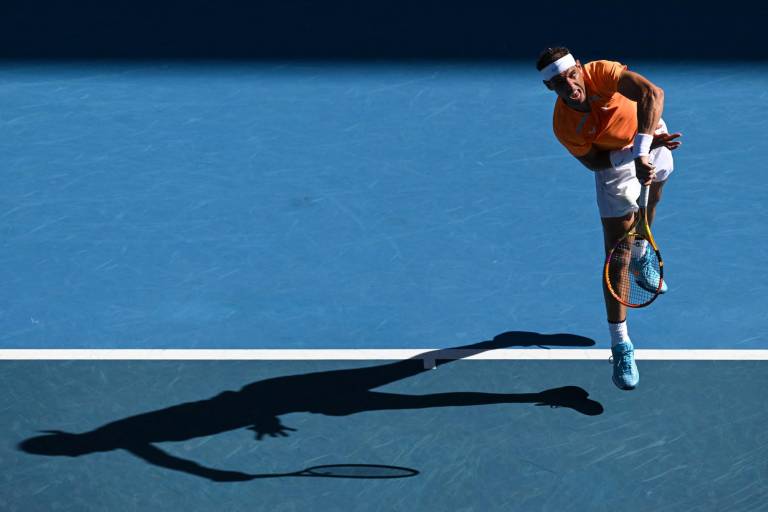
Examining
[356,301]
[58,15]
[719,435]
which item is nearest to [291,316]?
[356,301]

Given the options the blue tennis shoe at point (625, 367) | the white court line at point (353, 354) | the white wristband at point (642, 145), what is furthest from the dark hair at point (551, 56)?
the white court line at point (353, 354)

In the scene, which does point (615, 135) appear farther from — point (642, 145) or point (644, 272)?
point (644, 272)

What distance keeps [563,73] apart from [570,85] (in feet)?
0.30

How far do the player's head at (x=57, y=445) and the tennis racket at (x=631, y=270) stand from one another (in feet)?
10.2

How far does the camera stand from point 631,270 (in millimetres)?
8133

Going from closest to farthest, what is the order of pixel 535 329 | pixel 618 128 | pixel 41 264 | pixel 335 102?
pixel 618 128 → pixel 535 329 → pixel 41 264 → pixel 335 102

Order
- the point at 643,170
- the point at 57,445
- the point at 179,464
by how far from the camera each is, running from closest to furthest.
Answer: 1. the point at 643,170
2. the point at 179,464
3. the point at 57,445

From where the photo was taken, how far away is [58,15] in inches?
492

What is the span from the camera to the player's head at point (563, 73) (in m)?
7.41

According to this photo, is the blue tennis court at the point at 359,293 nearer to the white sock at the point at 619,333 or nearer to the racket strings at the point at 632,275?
the white sock at the point at 619,333

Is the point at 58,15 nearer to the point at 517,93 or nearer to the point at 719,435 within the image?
the point at 517,93

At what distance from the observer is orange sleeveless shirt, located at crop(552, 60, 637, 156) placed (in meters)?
7.64

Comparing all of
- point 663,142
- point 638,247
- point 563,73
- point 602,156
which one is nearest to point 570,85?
point 563,73

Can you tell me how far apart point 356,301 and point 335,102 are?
2.79 m
